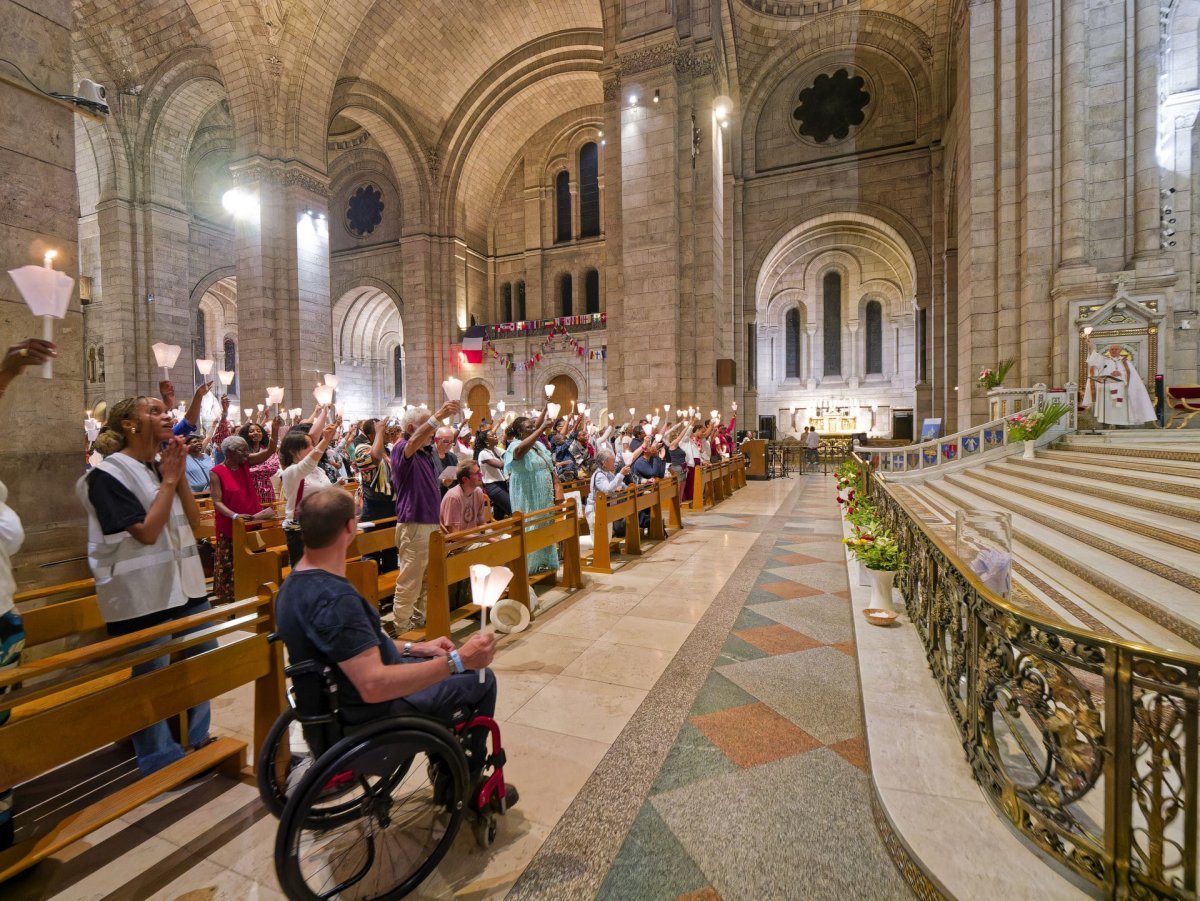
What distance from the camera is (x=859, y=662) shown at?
3.59 meters

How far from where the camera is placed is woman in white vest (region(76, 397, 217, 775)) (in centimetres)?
246

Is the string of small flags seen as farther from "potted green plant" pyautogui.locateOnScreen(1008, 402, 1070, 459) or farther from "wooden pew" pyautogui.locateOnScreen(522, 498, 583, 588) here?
"wooden pew" pyautogui.locateOnScreen(522, 498, 583, 588)

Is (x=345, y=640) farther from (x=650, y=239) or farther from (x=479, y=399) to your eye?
(x=479, y=399)

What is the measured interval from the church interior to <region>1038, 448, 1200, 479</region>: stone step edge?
0.10 metres

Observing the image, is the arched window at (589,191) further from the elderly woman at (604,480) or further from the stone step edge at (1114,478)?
the stone step edge at (1114,478)

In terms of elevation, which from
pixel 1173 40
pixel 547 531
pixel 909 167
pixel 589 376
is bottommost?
pixel 547 531

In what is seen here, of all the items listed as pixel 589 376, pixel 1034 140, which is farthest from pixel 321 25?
pixel 1034 140

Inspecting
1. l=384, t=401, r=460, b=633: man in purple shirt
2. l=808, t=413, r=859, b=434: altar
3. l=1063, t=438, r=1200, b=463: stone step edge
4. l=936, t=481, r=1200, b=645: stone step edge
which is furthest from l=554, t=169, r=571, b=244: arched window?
l=936, t=481, r=1200, b=645: stone step edge

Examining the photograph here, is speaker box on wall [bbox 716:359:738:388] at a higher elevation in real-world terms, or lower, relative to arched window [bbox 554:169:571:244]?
lower

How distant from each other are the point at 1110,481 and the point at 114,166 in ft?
83.9

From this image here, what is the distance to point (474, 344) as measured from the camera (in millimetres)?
22547

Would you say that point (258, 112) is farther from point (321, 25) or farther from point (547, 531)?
point (547, 531)

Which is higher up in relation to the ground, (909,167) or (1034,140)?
(909,167)

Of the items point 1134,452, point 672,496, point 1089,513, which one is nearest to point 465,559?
point 672,496
